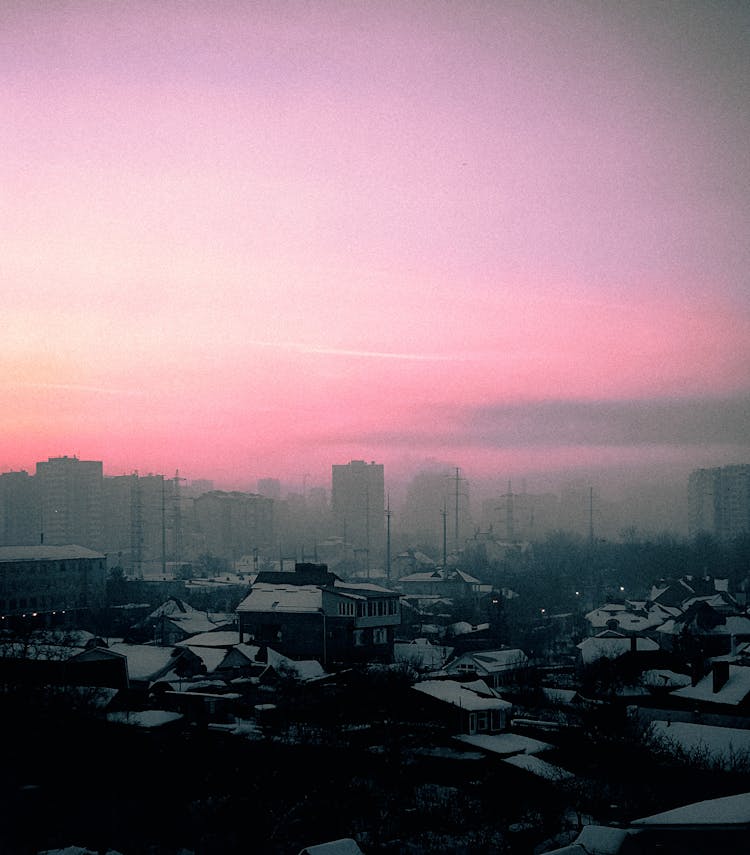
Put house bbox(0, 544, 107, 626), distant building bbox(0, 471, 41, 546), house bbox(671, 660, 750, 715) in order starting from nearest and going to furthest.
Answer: house bbox(671, 660, 750, 715)
house bbox(0, 544, 107, 626)
distant building bbox(0, 471, 41, 546)

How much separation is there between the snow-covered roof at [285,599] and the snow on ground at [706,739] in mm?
7462

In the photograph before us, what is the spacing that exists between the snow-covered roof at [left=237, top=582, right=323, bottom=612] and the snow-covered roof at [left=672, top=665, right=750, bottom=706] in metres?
6.74

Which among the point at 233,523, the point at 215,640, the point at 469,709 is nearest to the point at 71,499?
the point at 233,523

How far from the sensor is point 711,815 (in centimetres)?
687

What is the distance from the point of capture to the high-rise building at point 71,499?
56.5 metres

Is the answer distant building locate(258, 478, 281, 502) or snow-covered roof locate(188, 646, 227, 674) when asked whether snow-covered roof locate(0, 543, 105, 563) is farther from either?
distant building locate(258, 478, 281, 502)

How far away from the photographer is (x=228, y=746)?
1063 centimetres

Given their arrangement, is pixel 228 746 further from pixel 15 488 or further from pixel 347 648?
pixel 15 488

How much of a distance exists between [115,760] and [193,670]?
670 centimetres

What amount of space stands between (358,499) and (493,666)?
193 ft

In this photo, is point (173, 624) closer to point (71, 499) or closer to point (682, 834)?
point (682, 834)

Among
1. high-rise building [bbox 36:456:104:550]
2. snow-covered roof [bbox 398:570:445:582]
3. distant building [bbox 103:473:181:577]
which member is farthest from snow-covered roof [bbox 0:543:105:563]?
distant building [bbox 103:473:181:577]

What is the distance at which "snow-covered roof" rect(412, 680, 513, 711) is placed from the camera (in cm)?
1200

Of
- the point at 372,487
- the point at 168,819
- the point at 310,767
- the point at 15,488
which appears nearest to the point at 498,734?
the point at 310,767
